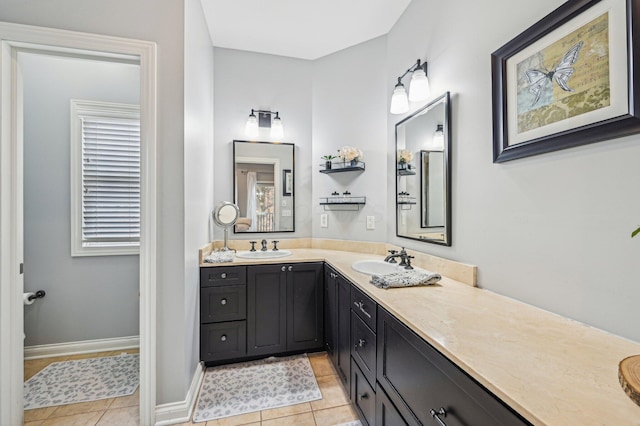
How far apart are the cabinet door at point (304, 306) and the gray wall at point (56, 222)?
5.29 feet

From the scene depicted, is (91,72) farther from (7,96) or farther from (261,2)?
(261,2)

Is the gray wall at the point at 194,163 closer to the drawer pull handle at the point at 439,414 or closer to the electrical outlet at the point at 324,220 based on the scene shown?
the electrical outlet at the point at 324,220

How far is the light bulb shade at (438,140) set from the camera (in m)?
1.77

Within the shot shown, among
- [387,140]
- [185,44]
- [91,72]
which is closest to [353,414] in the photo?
[387,140]

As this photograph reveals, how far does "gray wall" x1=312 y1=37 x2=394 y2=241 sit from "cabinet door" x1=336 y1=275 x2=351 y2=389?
860mm

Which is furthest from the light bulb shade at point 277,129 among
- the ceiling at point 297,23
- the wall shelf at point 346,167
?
the ceiling at point 297,23

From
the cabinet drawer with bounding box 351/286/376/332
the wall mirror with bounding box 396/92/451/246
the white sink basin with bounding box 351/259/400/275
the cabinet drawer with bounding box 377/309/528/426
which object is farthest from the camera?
the white sink basin with bounding box 351/259/400/275

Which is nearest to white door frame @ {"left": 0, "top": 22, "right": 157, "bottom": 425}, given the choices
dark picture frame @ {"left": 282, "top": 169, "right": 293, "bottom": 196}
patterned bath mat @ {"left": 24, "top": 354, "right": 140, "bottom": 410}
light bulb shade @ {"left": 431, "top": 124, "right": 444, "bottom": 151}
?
patterned bath mat @ {"left": 24, "top": 354, "right": 140, "bottom": 410}

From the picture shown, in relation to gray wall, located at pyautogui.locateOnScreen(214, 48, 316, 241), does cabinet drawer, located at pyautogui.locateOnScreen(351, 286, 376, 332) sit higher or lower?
lower

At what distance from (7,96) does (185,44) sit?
0.99 metres

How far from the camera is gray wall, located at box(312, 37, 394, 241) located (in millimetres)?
2580

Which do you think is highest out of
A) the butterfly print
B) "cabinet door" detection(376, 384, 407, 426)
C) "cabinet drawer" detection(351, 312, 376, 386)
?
the butterfly print

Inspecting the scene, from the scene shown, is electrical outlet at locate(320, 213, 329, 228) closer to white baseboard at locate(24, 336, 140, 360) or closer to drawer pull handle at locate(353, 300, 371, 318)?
drawer pull handle at locate(353, 300, 371, 318)

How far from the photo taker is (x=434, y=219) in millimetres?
1852
